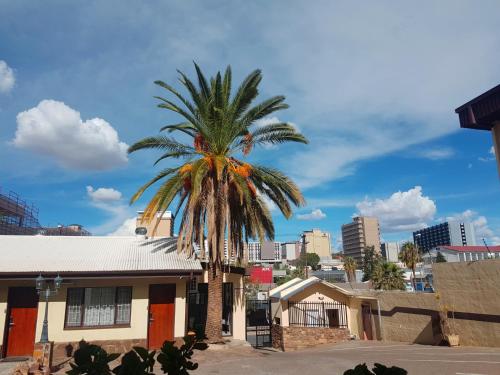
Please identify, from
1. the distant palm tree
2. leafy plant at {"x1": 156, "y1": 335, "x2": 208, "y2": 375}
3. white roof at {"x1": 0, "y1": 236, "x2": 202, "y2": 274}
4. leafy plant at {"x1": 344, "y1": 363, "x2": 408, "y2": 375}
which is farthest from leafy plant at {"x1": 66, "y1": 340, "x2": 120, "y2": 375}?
the distant palm tree

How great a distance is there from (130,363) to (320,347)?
20.8 meters

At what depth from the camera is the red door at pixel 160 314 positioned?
54.9 feet

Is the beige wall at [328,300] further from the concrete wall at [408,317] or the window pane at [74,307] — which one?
the window pane at [74,307]

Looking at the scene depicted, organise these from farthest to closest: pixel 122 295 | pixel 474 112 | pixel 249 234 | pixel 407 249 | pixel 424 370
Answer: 1. pixel 407 249
2. pixel 249 234
3. pixel 122 295
4. pixel 424 370
5. pixel 474 112

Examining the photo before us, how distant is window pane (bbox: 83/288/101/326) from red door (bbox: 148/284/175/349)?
7.35ft

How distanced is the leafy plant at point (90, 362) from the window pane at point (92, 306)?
16338mm

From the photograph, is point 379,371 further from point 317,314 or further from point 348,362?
point 317,314

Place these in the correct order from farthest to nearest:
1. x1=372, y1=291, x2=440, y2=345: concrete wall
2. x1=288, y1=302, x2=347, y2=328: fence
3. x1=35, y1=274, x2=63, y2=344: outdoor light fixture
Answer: x1=288, y1=302, x2=347, y2=328: fence → x1=372, y1=291, x2=440, y2=345: concrete wall → x1=35, y1=274, x2=63, y2=344: outdoor light fixture

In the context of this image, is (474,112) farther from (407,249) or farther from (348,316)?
(407,249)

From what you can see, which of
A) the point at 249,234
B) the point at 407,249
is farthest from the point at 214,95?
the point at 407,249

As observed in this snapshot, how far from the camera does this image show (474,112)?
6.63 meters

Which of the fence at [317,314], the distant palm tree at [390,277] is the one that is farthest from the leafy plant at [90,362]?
the distant palm tree at [390,277]

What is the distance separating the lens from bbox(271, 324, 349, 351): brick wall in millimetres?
20312

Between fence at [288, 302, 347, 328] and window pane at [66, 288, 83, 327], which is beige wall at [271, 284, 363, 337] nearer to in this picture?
fence at [288, 302, 347, 328]
